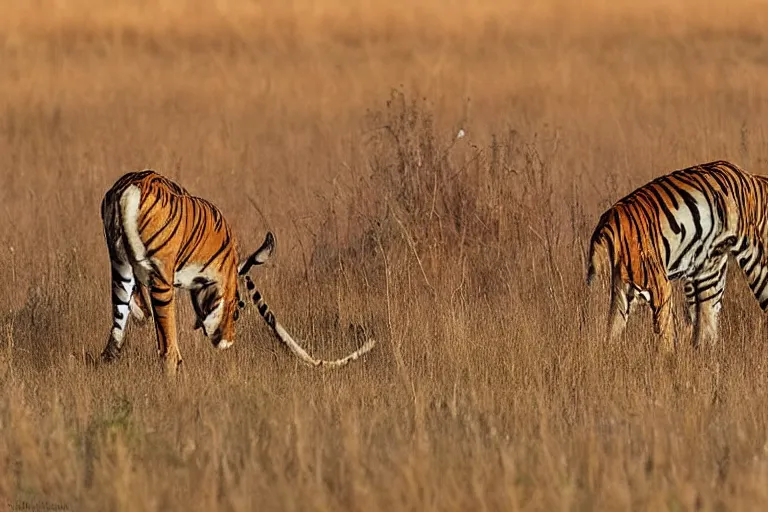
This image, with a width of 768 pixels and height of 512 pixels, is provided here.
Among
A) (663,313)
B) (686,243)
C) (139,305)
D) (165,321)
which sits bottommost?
(663,313)

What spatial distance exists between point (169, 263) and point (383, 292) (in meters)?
2.32

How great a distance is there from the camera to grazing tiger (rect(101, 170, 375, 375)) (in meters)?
7.48

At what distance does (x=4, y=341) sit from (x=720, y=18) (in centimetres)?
2098

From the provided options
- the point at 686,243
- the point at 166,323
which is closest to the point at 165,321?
the point at 166,323

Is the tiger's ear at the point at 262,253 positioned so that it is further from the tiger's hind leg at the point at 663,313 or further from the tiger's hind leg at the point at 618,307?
the tiger's hind leg at the point at 663,313

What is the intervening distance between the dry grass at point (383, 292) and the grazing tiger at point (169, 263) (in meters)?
0.19

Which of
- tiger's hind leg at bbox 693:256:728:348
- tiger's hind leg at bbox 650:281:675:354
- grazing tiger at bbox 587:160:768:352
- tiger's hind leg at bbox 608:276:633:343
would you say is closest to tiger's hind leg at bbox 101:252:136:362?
Result: grazing tiger at bbox 587:160:768:352

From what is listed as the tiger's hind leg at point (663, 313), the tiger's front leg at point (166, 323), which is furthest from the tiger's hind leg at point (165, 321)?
the tiger's hind leg at point (663, 313)

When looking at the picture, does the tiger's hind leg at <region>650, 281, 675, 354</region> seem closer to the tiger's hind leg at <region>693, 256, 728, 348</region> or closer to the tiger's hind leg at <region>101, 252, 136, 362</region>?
the tiger's hind leg at <region>693, 256, 728, 348</region>

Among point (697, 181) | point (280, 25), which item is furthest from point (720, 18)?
point (697, 181)

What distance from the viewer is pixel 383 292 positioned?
9641 millimetres

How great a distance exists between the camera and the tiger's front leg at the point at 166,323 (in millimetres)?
7578

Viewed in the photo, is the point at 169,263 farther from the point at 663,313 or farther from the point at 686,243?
the point at 686,243

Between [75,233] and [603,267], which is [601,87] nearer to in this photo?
[75,233]
